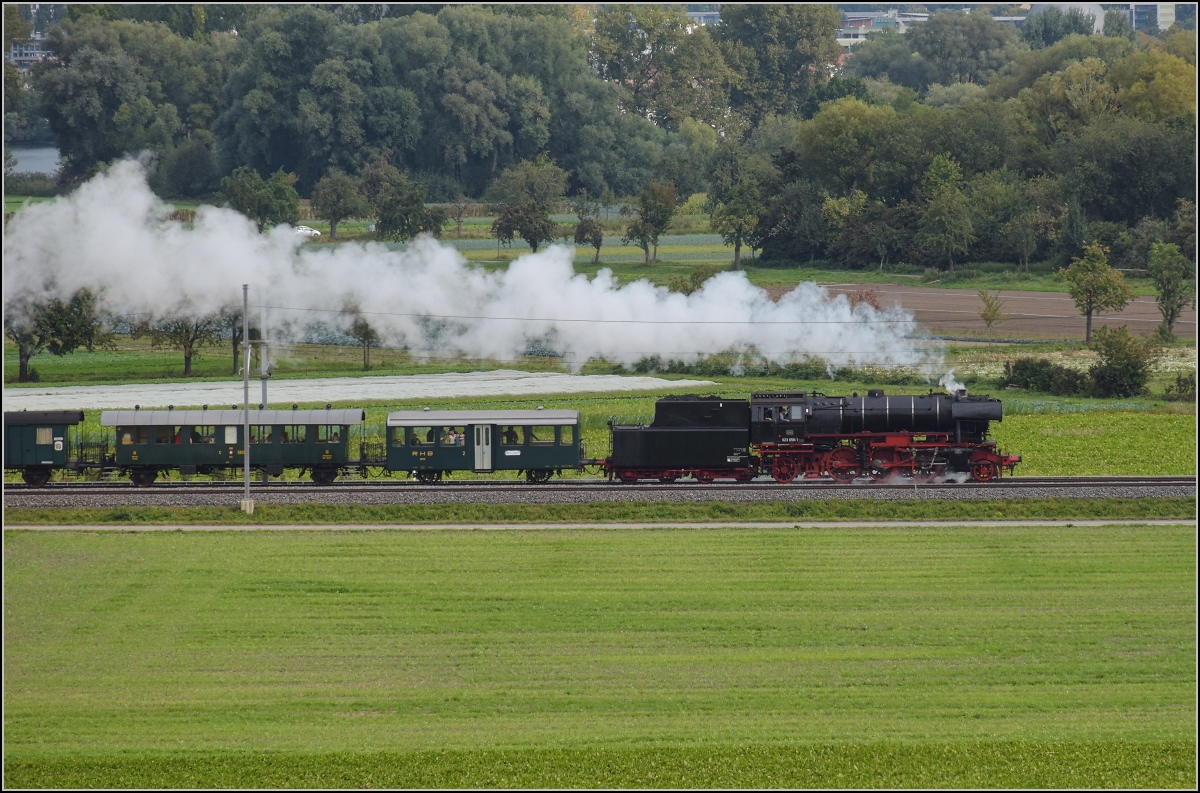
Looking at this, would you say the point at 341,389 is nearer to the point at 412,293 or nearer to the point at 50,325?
the point at 412,293

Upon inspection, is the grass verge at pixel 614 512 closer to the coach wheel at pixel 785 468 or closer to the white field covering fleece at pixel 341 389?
the coach wheel at pixel 785 468

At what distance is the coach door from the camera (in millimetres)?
47375

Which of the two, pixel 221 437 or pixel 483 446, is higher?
pixel 221 437

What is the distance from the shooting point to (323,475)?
1944 inches

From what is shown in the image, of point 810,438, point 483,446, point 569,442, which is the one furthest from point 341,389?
point 810,438

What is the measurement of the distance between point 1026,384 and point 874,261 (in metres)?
36.7

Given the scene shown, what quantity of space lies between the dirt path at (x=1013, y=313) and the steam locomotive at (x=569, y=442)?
113 feet

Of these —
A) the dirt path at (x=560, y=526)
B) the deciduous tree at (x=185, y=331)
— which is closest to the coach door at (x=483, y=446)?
the dirt path at (x=560, y=526)

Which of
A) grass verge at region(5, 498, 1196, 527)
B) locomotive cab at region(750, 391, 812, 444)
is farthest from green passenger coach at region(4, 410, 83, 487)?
locomotive cab at region(750, 391, 812, 444)

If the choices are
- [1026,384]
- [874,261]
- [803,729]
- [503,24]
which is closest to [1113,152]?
A: [874,261]

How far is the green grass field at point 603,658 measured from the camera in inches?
1033

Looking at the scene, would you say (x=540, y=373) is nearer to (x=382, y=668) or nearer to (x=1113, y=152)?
(x=382, y=668)

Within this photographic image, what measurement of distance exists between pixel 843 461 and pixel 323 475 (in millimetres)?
17337

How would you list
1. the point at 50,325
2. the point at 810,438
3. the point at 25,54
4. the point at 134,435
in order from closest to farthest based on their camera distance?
the point at 810,438, the point at 134,435, the point at 50,325, the point at 25,54
